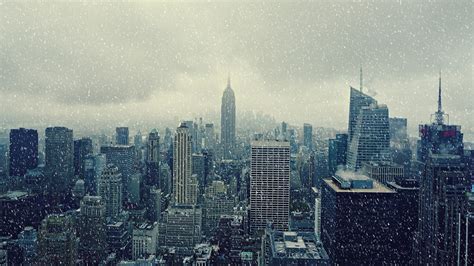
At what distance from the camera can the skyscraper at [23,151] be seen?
7258mm

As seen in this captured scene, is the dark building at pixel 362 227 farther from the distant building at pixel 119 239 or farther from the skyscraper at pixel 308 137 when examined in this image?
the distant building at pixel 119 239

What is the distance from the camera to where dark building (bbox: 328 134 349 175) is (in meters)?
8.75

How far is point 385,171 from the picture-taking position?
22.9 ft

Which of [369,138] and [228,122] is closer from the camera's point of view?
[228,122]

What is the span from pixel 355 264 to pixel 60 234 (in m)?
4.23

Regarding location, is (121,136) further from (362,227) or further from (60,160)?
(362,227)

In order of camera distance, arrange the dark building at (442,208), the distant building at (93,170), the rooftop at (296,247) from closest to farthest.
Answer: the dark building at (442,208) → the rooftop at (296,247) → the distant building at (93,170)

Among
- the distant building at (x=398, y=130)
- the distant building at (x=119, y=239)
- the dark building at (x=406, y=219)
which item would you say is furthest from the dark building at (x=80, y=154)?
the dark building at (x=406, y=219)

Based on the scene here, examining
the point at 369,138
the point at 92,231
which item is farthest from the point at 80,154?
the point at 369,138

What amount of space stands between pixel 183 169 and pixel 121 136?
7.53 feet

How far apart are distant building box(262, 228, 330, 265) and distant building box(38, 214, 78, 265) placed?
299 cm

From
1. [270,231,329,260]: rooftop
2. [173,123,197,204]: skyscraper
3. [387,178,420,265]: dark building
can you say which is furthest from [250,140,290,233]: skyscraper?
[387,178,420,265]: dark building

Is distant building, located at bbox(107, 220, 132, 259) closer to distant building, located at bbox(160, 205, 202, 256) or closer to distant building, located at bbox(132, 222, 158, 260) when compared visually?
distant building, located at bbox(132, 222, 158, 260)

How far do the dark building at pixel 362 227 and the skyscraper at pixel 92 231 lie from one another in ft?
12.2
